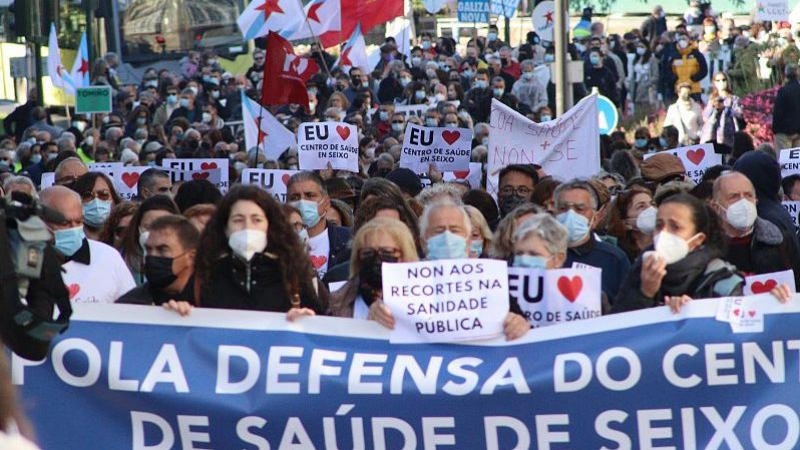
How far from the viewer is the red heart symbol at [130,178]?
45.4 feet

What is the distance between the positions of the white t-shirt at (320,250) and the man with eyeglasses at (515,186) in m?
1.18

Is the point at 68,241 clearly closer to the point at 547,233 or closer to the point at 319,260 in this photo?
the point at 319,260

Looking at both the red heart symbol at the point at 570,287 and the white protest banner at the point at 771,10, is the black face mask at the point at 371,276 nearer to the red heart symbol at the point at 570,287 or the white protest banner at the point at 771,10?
the red heart symbol at the point at 570,287

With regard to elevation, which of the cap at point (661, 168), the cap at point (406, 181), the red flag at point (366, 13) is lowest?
the cap at point (406, 181)

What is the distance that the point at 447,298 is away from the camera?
6.40 meters

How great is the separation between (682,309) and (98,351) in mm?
2145

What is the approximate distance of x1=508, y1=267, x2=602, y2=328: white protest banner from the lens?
6.54 meters

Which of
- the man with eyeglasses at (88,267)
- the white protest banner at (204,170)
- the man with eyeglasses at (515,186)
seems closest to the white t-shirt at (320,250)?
the man with eyeglasses at (515,186)

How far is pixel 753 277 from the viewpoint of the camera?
23.3ft

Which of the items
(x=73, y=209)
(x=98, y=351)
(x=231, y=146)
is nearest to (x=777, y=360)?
(x=98, y=351)

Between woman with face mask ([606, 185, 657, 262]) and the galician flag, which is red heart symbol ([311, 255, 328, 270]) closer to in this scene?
woman with face mask ([606, 185, 657, 262])

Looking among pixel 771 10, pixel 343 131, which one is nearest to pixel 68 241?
pixel 343 131

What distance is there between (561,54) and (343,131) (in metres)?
3.43

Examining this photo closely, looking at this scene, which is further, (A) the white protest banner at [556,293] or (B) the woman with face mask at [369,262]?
(B) the woman with face mask at [369,262]
